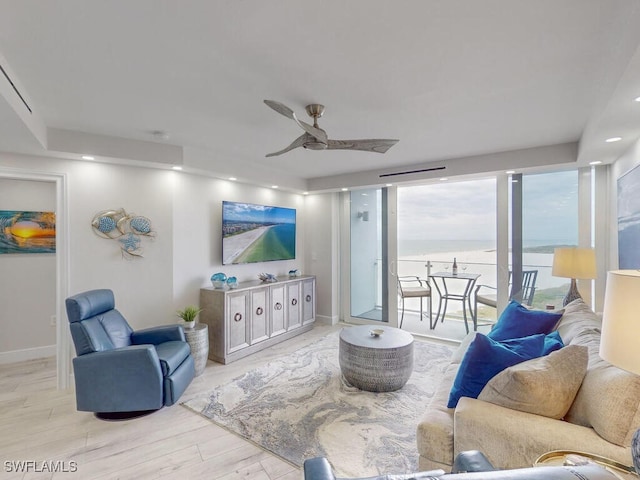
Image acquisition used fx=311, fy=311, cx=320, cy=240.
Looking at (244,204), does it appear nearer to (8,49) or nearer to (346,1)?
(8,49)

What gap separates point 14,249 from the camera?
3785 millimetres

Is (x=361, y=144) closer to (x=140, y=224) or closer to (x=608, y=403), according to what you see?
→ (x=608, y=403)

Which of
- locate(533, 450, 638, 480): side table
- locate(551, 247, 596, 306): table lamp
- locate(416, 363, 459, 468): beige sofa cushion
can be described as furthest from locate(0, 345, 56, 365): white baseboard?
locate(551, 247, 596, 306): table lamp

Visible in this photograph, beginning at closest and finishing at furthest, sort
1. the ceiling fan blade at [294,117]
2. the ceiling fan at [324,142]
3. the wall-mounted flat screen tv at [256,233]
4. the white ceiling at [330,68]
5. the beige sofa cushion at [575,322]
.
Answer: the white ceiling at [330,68] < the ceiling fan blade at [294,117] < the beige sofa cushion at [575,322] < the ceiling fan at [324,142] < the wall-mounted flat screen tv at [256,233]

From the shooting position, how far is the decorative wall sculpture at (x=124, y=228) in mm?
3307

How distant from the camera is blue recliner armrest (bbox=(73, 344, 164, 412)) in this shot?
97.6 inches

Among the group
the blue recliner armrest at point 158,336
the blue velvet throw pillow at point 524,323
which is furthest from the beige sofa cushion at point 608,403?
the blue recliner armrest at point 158,336

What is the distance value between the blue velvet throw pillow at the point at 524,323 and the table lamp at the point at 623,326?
5.00ft

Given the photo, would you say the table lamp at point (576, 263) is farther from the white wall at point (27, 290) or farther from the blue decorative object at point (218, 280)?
the white wall at point (27, 290)

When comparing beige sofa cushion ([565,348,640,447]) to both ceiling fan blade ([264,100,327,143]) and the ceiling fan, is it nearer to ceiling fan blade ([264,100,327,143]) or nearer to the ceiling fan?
the ceiling fan

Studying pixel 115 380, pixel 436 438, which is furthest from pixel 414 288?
pixel 115 380

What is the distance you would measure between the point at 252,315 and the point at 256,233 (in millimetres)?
1240

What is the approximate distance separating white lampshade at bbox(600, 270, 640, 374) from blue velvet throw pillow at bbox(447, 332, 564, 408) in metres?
0.61

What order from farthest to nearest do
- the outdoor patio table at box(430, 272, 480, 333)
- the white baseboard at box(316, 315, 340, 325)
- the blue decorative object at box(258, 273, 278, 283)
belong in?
the white baseboard at box(316, 315, 340, 325) < the outdoor patio table at box(430, 272, 480, 333) < the blue decorative object at box(258, 273, 278, 283)
